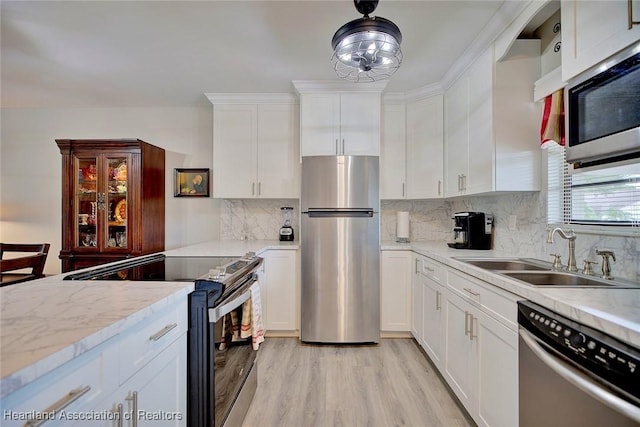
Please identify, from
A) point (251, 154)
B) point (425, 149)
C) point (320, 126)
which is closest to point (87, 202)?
point (251, 154)

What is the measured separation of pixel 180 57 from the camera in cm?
252

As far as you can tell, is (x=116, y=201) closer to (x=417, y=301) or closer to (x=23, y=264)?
(x=23, y=264)

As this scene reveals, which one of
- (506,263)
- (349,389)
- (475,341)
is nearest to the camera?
(475,341)

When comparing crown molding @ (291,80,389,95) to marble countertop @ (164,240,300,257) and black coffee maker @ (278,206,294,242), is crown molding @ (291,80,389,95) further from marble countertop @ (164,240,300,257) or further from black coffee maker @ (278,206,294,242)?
marble countertop @ (164,240,300,257)

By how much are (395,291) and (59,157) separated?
4184mm

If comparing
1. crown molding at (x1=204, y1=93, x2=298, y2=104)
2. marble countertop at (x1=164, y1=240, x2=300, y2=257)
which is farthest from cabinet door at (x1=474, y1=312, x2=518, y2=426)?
crown molding at (x1=204, y1=93, x2=298, y2=104)

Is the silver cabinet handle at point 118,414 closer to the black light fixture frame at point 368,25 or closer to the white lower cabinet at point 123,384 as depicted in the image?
the white lower cabinet at point 123,384

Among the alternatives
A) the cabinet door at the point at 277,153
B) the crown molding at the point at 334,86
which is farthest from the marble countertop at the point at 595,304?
the cabinet door at the point at 277,153

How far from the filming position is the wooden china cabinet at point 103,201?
10.7 feet

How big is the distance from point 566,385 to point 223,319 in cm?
133

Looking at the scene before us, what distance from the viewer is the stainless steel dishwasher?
31.9 inches

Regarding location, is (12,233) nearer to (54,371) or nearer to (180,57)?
(180,57)

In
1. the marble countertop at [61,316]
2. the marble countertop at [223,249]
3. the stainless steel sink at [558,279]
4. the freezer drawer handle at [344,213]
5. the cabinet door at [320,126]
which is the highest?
the cabinet door at [320,126]

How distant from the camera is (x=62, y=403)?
682 millimetres
